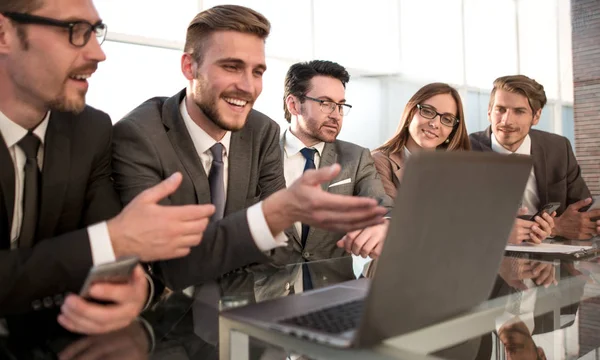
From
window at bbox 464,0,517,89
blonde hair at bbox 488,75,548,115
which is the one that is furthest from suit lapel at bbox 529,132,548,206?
window at bbox 464,0,517,89

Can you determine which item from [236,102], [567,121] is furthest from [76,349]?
[567,121]

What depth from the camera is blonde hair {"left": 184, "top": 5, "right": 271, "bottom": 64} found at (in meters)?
2.17

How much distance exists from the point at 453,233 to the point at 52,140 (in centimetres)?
125

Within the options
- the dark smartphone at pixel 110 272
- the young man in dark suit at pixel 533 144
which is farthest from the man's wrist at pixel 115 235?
the young man in dark suit at pixel 533 144

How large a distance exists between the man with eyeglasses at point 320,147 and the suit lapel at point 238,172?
26.7 inches

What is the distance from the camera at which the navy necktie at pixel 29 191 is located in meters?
1.50

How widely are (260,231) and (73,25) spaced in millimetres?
819

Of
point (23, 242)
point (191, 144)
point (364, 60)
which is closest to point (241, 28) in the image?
A: point (191, 144)

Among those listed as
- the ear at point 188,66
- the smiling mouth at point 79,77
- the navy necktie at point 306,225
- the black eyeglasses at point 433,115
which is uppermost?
the ear at point 188,66

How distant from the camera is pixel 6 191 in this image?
4.77ft

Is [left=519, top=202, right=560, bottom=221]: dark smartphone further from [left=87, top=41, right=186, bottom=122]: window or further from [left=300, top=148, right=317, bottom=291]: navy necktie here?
[left=87, top=41, right=186, bottom=122]: window

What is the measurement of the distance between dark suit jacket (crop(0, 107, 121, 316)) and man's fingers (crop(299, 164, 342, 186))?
1.77ft

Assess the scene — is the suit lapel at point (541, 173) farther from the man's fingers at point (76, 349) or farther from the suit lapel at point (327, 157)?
the man's fingers at point (76, 349)

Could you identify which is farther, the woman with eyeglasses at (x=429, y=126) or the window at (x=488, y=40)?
the window at (x=488, y=40)
